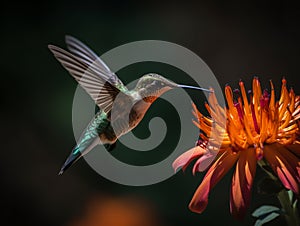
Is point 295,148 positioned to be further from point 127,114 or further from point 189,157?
point 127,114

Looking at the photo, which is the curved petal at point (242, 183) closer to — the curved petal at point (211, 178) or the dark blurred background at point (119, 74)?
the curved petal at point (211, 178)

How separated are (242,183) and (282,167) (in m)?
0.09

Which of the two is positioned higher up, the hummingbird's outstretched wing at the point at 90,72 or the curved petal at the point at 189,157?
the hummingbird's outstretched wing at the point at 90,72

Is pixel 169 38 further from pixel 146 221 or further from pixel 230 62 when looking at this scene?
pixel 146 221

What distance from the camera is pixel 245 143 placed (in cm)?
135

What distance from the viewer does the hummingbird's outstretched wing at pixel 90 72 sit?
1.42 meters

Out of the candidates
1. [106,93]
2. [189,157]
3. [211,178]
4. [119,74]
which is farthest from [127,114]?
[119,74]

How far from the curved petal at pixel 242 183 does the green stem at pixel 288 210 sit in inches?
3.0

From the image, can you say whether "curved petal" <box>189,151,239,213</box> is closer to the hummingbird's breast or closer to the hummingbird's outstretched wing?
the hummingbird's breast

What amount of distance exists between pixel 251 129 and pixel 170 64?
2239 mm

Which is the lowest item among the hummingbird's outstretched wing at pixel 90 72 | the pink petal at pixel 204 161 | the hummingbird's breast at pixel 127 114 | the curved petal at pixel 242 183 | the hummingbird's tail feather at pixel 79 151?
the curved petal at pixel 242 183

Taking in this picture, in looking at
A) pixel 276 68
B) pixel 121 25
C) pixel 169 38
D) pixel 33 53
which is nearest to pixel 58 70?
pixel 33 53

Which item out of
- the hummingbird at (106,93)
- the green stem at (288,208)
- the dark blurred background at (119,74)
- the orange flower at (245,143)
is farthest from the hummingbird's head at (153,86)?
the dark blurred background at (119,74)

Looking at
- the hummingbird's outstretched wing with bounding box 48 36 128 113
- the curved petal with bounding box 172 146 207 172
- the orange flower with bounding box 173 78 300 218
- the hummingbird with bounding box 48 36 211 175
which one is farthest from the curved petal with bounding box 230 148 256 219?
the hummingbird's outstretched wing with bounding box 48 36 128 113
